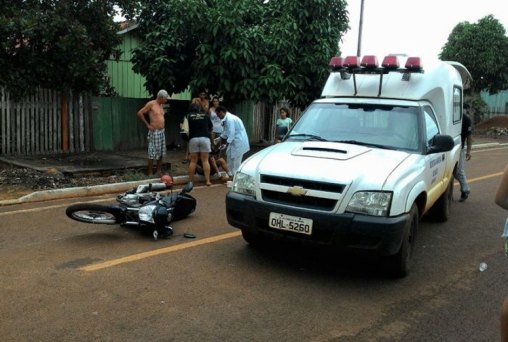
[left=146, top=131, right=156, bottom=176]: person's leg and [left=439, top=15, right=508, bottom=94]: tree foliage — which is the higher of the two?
[left=439, top=15, right=508, bottom=94]: tree foliage

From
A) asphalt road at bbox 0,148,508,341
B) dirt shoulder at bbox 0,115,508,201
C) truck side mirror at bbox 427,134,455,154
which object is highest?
truck side mirror at bbox 427,134,455,154

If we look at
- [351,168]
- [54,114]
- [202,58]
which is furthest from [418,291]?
[54,114]

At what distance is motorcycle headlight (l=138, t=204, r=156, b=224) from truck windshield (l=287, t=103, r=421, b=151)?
1770 mm

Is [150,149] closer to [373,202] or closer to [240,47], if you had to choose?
[240,47]

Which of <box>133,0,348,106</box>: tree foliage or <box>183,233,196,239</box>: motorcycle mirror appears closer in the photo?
<box>183,233,196,239</box>: motorcycle mirror

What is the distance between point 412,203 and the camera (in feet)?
15.4

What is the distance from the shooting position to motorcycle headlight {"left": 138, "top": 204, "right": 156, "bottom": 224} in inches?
225

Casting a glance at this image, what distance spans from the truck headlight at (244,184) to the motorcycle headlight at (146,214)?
123 centimetres

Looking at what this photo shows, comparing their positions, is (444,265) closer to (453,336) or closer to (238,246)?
(453,336)

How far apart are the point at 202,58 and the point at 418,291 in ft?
30.1

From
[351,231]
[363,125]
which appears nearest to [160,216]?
[351,231]

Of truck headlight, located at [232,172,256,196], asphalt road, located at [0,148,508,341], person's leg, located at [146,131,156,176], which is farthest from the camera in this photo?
Result: person's leg, located at [146,131,156,176]

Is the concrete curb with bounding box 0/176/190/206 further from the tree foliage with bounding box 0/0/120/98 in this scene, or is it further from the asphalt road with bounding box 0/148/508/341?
the tree foliage with bounding box 0/0/120/98

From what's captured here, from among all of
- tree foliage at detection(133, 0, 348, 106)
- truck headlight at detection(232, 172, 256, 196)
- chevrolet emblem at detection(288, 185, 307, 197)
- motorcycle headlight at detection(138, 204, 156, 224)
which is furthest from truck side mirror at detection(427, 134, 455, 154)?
tree foliage at detection(133, 0, 348, 106)
